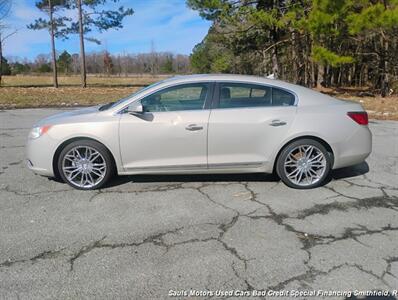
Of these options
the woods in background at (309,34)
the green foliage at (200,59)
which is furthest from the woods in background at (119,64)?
the woods in background at (309,34)

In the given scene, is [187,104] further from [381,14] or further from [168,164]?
[381,14]

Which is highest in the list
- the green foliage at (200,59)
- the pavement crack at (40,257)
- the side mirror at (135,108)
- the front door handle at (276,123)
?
the green foliage at (200,59)

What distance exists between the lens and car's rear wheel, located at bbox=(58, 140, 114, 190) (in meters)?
4.53

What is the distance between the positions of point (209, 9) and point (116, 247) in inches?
727

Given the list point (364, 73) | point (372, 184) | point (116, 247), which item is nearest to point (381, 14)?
→ point (372, 184)

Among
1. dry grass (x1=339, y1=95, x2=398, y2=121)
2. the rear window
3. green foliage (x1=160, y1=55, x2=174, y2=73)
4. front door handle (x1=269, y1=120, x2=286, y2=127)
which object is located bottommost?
dry grass (x1=339, y1=95, x2=398, y2=121)

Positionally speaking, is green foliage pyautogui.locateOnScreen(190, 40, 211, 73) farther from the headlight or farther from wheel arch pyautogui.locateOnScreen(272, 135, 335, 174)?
the headlight

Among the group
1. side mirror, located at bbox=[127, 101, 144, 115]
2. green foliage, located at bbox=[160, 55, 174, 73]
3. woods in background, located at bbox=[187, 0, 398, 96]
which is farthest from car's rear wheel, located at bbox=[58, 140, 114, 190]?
green foliage, located at bbox=[160, 55, 174, 73]

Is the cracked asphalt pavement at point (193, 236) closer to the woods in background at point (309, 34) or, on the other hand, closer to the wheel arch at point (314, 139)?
the wheel arch at point (314, 139)

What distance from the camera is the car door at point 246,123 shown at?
452 centimetres

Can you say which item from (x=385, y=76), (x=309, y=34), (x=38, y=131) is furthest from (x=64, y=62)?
(x=38, y=131)

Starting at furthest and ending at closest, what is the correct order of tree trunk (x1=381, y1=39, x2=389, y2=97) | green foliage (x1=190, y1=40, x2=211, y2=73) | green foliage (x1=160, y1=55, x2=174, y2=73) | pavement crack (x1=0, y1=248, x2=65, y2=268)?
green foliage (x1=160, y1=55, x2=174, y2=73), green foliage (x1=190, y1=40, x2=211, y2=73), tree trunk (x1=381, y1=39, x2=389, y2=97), pavement crack (x1=0, y1=248, x2=65, y2=268)

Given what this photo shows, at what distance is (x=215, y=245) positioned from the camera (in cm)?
330

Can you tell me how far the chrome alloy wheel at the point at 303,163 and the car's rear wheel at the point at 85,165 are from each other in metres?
2.35
